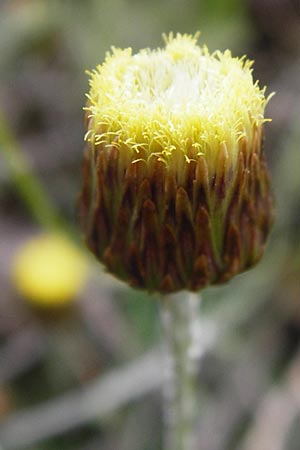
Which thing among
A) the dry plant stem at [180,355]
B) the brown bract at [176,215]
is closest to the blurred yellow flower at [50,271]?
the dry plant stem at [180,355]

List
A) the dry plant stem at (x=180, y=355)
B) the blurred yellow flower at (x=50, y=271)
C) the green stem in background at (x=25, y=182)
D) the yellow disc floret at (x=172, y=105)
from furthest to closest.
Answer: the blurred yellow flower at (x=50, y=271) → the green stem in background at (x=25, y=182) → the dry plant stem at (x=180, y=355) → the yellow disc floret at (x=172, y=105)

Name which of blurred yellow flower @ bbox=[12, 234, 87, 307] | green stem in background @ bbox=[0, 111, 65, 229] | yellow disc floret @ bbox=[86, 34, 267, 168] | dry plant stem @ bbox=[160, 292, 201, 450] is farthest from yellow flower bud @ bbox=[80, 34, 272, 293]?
blurred yellow flower @ bbox=[12, 234, 87, 307]

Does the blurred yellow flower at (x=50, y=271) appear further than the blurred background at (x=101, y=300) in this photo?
Yes

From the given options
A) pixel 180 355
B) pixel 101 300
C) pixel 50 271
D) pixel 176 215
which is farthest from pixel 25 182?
pixel 176 215

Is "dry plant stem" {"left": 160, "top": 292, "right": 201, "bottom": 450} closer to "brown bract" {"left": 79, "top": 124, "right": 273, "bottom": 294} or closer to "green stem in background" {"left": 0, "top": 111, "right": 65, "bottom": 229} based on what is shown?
"brown bract" {"left": 79, "top": 124, "right": 273, "bottom": 294}

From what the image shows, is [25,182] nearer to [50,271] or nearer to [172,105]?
[50,271]

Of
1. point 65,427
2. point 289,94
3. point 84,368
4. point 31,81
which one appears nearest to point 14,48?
point 31,81

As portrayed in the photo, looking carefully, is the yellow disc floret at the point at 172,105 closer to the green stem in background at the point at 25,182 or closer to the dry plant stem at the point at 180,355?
the dry plant stem at the point at 180,355
